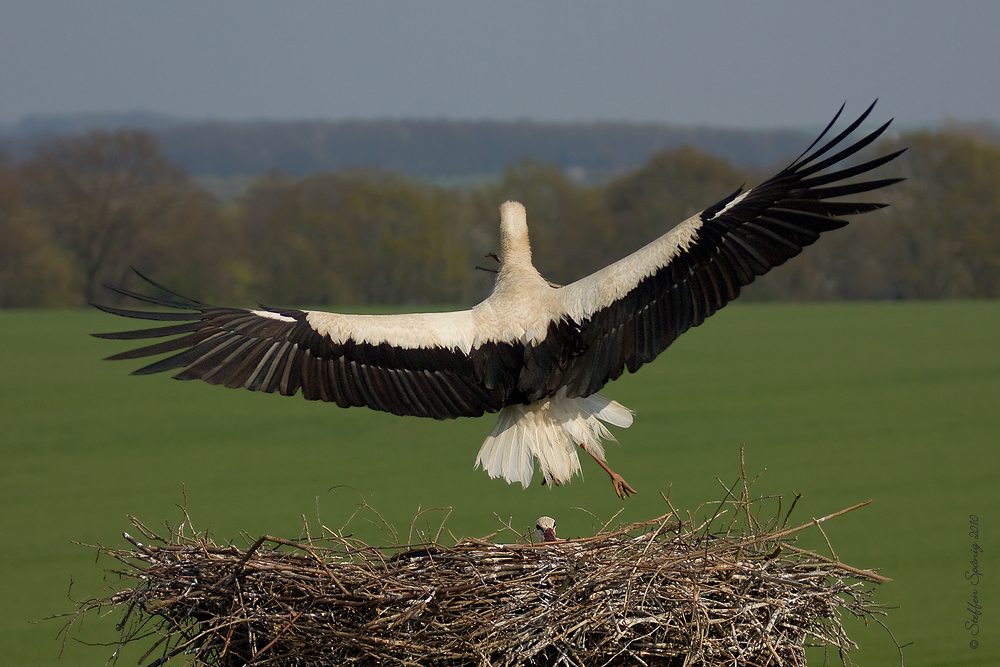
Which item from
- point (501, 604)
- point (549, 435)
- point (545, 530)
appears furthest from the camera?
point (549, 435)

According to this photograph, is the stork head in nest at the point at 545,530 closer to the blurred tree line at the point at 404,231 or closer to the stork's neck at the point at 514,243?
the stork's neck at the point at 514,243

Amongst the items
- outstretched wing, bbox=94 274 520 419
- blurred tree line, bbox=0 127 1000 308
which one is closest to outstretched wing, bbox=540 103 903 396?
outstretched wing, bbox=94 274 520 419

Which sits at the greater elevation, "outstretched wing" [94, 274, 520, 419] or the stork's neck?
the stork's neck

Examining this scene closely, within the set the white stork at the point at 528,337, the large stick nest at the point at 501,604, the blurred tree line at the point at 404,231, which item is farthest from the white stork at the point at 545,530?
the blurred tree line at the point at 404,231

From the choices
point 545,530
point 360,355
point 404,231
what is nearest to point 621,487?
point 545,530

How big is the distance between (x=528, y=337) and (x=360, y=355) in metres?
0.95

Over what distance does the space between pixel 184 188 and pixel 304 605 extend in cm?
7397

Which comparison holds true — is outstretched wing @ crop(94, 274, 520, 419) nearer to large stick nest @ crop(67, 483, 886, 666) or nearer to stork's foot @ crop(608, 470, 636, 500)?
stork's foot @ crop(608, 470, 636, 500)

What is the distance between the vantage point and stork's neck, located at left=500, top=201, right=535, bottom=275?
701cm

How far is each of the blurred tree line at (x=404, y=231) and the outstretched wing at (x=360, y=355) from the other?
5324cm

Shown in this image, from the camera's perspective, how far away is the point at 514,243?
704cm

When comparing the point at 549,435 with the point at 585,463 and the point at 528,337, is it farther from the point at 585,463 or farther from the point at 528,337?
the point at 585,463

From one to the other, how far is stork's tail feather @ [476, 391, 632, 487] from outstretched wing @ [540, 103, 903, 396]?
1.13 feet

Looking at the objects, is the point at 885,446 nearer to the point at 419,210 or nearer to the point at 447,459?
the point at 447,459
